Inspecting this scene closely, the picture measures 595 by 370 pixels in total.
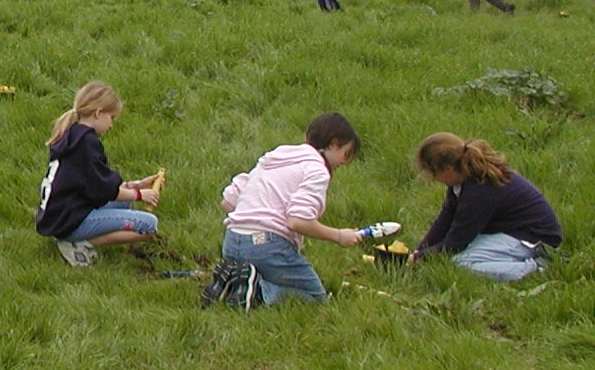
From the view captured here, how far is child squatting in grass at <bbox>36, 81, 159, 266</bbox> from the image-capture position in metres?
5.97

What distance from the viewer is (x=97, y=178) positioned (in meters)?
5.97

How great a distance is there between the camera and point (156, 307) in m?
5.31

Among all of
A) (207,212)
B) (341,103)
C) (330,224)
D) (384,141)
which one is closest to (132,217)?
(207,212)

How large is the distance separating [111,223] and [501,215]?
91.2 inches

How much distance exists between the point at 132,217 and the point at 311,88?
316 centimetres

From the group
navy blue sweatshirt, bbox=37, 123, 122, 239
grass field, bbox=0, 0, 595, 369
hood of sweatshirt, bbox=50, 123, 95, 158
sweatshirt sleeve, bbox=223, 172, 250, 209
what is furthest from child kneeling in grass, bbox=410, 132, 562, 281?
hood of sweatshirt, bbox=50, 123, 95, 158

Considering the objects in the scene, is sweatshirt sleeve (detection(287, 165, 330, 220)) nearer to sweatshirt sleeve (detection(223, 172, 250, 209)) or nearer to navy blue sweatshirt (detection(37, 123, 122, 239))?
sweatshirt sleeve (detection(223, 172, 250, 209))

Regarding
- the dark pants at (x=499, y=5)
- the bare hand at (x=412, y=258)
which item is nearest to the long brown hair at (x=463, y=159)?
A: the bare hand at (x=412, y=258)

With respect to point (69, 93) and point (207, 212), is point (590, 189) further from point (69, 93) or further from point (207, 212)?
point (69, 93)

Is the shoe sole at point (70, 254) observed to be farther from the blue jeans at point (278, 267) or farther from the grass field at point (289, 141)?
the blue jeans at point (278, 267)

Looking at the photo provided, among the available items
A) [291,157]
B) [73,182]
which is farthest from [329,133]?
[73,182]

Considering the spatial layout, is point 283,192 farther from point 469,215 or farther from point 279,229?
point 469,215

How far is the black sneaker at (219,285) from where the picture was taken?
17.4ft

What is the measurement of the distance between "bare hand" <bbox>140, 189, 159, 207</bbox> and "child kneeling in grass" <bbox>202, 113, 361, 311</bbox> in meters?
0.91
